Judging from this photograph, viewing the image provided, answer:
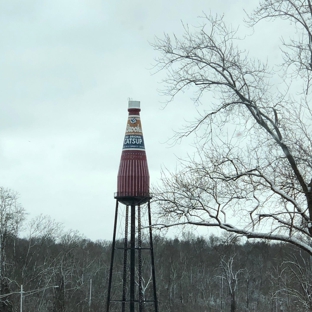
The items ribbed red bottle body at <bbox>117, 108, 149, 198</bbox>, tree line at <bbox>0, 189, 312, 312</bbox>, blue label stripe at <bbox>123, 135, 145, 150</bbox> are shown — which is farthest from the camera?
tree line at <bbox>0, 189, 312, 312</bbox>

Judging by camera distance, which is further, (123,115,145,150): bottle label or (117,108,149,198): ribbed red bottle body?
(123,115,145,150): bottle label

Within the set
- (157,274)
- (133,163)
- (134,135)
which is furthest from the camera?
(157,274)

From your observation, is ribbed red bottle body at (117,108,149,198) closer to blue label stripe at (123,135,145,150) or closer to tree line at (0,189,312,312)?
blue label stripe at (123,135,145,150)

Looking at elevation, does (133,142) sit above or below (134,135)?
below

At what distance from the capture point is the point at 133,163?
3581 centimetres

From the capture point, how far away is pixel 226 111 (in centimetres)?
1320

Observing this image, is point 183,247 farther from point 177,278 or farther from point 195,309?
point 195,309

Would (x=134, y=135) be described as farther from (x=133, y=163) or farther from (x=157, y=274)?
(x=157, y=274)

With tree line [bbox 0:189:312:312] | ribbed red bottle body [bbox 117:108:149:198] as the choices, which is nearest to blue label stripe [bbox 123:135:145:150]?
ribbed red bottle body [bbox 117:108:149:198]

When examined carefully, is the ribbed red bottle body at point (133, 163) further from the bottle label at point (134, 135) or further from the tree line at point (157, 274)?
the tree line at point (157, 274)

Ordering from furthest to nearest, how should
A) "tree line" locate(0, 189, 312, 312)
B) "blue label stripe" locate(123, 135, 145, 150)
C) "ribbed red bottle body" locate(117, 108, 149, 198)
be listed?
"tree line" locate(0, 189, 312, 312) → "blue label stripe" locate(123, 135, 145, 150) → "ribbed red bottle body" locate(117, 108, 149, 198)

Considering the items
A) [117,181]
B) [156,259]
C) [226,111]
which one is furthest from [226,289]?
[226,111]

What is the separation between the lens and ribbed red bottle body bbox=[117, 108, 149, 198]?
35.2 m

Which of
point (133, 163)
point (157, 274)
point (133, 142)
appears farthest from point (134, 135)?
point (157, 274)
